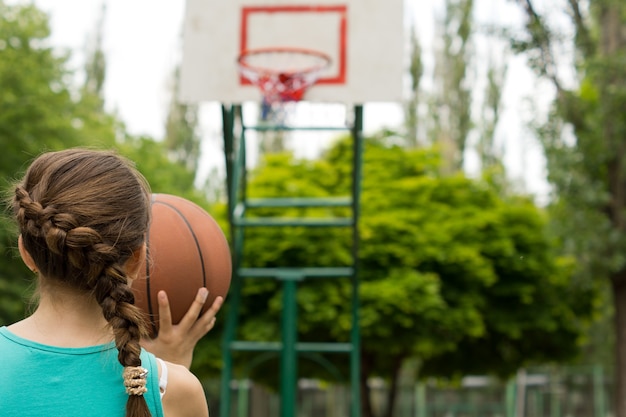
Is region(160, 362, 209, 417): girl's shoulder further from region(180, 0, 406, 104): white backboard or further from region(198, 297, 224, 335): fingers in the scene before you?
region(180, 0, 406, 104): white backboard

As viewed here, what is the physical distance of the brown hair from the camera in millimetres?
1418

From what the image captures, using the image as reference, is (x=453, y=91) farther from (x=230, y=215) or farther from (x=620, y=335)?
(x=230, y=215)

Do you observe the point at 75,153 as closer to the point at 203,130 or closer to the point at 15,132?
the point at 15,132

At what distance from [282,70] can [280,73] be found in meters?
0.11

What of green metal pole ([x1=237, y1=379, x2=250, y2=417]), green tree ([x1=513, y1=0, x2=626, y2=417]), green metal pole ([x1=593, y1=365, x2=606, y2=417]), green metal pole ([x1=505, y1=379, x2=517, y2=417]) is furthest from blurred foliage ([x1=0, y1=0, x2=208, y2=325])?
green metal pole ([x1=593, y1=365, x2=606, y2=417])

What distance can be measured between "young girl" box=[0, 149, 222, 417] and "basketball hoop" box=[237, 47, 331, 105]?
532 centimetres

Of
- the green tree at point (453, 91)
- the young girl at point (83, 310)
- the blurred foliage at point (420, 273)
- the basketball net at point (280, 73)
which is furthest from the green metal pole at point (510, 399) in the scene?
the young girl at point (83, 310)

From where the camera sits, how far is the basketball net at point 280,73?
6793mm

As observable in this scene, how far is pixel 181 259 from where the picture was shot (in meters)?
2.65

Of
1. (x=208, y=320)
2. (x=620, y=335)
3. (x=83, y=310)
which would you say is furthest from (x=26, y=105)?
(x=83, y=310)

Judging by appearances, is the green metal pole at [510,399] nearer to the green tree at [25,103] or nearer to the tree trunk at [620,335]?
the tree trunk at [620,335]

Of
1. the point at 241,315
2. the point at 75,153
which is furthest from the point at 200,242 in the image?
the point at 241,315

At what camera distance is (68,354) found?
→ 1408mm

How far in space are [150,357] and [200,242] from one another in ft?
4.19
